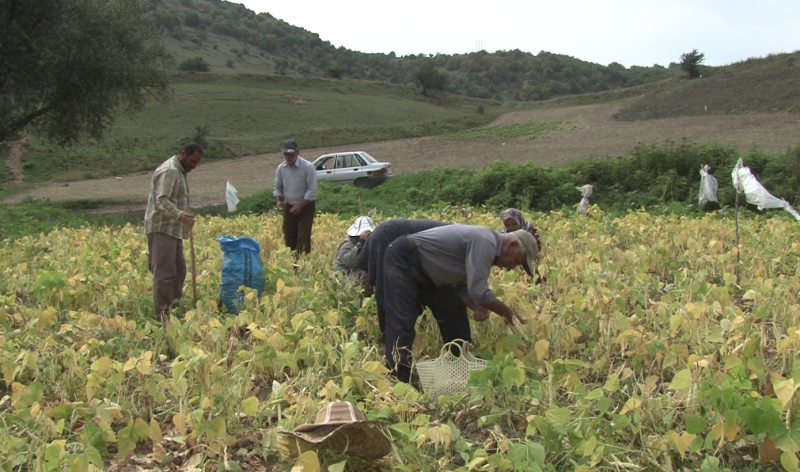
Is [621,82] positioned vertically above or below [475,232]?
above

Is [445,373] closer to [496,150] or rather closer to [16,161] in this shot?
[496,150]

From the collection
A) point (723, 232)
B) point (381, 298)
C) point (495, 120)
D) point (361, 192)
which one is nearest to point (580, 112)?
point (495, 120)

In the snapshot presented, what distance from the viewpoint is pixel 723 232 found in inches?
336

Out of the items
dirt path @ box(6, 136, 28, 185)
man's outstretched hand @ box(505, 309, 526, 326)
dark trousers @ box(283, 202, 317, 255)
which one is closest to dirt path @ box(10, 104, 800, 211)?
dirt path @ box(6, 136, 28, 185)

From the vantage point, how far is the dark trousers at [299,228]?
320 inches

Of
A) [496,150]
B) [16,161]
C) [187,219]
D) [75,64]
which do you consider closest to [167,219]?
[187,219]

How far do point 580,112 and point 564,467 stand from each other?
46.5 metres

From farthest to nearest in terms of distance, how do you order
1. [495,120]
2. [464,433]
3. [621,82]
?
[621,82], [495,120], [464,433]

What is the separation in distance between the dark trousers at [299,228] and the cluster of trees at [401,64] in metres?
83.6

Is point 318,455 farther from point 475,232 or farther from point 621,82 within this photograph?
point 621,82

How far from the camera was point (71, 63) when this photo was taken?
61.0 feet

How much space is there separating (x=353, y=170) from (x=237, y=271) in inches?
643

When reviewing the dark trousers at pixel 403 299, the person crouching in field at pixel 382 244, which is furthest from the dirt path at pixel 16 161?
the dark trousers at pixel 403 299

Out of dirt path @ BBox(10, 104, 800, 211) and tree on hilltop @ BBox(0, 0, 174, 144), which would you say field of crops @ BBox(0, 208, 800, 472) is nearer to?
tree on hilltop @ BBox(0, 0, 174, 144)
